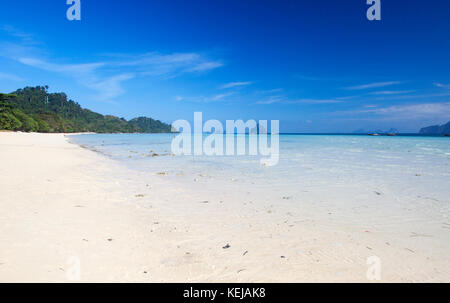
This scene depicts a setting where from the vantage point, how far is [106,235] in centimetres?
405

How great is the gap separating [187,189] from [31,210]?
422 cm

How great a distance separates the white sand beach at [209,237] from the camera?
3.03 m

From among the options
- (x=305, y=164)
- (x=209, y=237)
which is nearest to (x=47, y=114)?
(x=305, y=164)

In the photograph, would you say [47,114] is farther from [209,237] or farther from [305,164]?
[209,237]

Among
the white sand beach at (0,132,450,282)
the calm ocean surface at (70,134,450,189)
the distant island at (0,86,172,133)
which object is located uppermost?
the distant island at (0,86,172,133)

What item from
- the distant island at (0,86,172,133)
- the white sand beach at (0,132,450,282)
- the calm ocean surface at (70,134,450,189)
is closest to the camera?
the white sand beach at (0,132,450,282)

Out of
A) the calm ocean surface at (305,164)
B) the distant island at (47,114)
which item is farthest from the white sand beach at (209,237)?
the distant island at (47,114)

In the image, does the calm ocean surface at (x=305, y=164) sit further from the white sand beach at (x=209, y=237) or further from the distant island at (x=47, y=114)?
the distant island at (x=47, y=114)

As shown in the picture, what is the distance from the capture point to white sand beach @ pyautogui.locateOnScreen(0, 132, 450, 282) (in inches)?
119

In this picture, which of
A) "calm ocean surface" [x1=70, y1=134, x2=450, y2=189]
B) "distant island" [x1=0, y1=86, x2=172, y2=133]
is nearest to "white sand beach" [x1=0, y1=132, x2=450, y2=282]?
"calm ocean surface" [x1=70, y1=134, x2=450, y2=189]

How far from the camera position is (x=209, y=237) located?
13.8 feet

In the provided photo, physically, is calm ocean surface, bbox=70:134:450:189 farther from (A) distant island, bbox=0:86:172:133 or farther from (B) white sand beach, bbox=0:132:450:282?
(A) distant island, bbox=0:86:172:133
